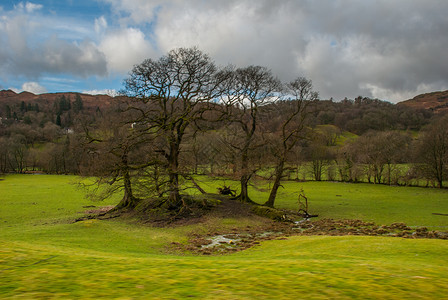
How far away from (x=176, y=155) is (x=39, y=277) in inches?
977

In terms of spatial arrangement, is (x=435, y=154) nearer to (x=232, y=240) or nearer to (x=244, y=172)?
(x=244, y=172)

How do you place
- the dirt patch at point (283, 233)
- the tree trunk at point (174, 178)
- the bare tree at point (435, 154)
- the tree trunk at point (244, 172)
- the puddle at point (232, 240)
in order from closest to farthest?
the dirt patch at point (283, 233), the puddle at point (232, 240), the tree trunk at point (174, 178), the tree trunk at point (244, 172), the bare tree at point (435, 154)

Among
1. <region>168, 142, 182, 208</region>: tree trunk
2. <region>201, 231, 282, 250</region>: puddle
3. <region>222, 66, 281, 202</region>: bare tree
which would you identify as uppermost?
<region>222, 66, 281, 202</region>: bare tree

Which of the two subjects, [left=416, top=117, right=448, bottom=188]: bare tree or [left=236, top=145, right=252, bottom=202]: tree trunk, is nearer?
[left=236, top=145, right=252, bottom=202]: tree trunk


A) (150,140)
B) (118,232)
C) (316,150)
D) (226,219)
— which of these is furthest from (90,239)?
(316,150)

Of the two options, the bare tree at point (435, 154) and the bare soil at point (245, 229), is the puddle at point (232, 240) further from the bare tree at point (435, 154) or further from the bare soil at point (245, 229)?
the bare tree at point (435, 154)

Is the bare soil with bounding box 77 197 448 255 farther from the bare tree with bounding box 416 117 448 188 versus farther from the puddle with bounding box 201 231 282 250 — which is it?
the bare tree with bounding box 416 117 448 188

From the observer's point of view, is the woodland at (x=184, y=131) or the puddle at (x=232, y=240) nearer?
the puddle at (x=232, y=240)

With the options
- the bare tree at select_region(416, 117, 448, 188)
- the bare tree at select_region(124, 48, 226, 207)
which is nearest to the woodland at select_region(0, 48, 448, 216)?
the bare tree at select_region(124, 48, 226, 207)

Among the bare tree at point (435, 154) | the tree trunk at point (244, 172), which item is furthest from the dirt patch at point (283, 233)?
the bare tree at point (435, 154)

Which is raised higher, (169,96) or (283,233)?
(169,96)

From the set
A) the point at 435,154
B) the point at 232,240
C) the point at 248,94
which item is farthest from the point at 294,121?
the point at 435,154

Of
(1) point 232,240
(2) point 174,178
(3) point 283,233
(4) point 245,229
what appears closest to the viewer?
(1) point 232,240

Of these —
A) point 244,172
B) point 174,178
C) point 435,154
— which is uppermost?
point 435,154
